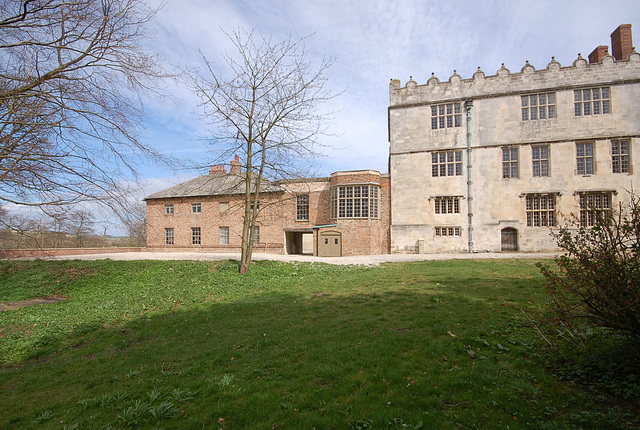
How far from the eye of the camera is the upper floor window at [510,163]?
26.6m

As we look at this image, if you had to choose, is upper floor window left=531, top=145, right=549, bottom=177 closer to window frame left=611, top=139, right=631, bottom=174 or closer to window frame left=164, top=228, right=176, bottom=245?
window frame left=611, top=139, right=631, bottom=174

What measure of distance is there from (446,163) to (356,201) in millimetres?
8369

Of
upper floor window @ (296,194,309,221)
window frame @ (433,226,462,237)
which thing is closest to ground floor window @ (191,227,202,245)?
upper floor window @ (296,194,309,221)

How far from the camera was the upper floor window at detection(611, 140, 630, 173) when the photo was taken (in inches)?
968

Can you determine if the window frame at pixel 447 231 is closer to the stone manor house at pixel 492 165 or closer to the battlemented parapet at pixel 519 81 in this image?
the stone manor house at pixel 492 165

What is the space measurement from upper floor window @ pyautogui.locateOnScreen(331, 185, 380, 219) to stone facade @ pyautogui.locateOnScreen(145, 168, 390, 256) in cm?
9

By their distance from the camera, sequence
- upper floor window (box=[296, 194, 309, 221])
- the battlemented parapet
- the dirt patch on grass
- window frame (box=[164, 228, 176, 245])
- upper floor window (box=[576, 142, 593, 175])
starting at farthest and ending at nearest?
window frame (box=[164, 228, 176, 245]) → upper floor window (box=[296, 194, 309, 221]) → upper floor window (box=[576, 142, 593, 175]) → the battlemented parapet → the dirt patch on grass

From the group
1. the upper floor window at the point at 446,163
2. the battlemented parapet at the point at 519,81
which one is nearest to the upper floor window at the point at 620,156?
the battlemented parapet at the point at 519,81

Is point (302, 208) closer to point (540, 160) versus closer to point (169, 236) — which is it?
point (169, 236)

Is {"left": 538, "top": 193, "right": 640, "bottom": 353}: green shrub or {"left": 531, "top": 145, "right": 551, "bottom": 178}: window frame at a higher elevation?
{"left": 531, "top": 145, "right": 551, "bottom": 178}: window frame

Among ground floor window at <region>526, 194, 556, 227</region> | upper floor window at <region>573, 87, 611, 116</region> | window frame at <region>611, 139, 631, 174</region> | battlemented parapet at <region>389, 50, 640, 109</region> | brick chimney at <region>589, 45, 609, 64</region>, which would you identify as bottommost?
ground floor window at <region>526, 194, 556, 227</region>

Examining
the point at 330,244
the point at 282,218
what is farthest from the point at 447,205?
the point at 282,218

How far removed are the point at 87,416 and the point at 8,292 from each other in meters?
15.2

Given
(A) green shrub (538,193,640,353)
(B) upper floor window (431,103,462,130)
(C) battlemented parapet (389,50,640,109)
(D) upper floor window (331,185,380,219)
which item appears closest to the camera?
(A) green shrub (538,193,640,353)
